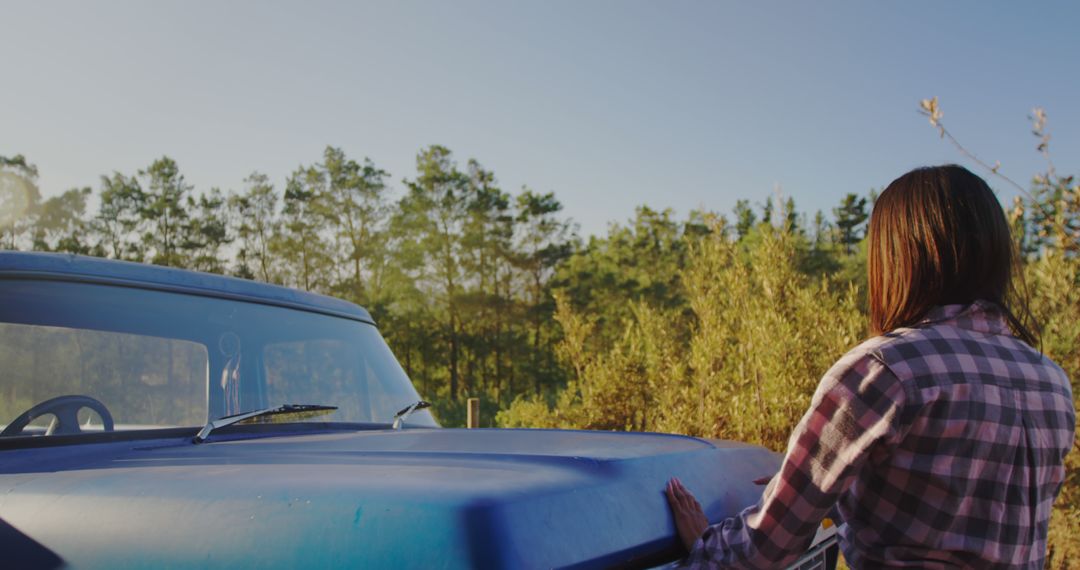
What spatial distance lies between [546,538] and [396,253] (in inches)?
1620

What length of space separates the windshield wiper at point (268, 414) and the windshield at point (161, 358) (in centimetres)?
4

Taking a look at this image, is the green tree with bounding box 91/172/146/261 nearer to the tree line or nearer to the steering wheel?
the tree line

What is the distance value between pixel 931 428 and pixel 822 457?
21 centimetres

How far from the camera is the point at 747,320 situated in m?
6.85

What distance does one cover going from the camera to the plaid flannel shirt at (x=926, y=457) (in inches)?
64.8

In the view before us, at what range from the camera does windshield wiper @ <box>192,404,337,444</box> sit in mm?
2606

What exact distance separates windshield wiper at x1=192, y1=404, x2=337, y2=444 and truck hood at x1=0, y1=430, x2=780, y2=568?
0.82ft

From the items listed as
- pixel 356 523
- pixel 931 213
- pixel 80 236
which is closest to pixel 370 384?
pixel 356 523

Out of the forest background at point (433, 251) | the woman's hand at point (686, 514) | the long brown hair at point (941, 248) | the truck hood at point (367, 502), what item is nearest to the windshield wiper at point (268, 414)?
the truck hood at point (367, 502)

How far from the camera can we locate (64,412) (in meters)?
2.52

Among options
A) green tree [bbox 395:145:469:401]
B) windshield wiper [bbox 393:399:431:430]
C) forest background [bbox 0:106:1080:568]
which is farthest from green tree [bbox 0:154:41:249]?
windshield wiper [bbox 393:399:431:430]

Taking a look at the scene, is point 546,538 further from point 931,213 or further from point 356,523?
point 931,213

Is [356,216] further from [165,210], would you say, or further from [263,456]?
[263,456]

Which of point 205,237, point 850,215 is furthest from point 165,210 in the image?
point 850,215
